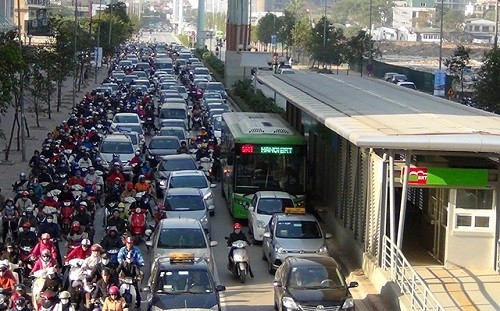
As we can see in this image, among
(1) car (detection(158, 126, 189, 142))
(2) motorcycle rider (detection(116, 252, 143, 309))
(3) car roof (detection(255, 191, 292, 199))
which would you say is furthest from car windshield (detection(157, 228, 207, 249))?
(1) car (detection(158, 126, 189, 142))

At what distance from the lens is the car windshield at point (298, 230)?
24.9 meters

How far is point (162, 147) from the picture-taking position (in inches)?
1596

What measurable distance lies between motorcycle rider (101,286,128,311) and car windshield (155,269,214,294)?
53.1 inches

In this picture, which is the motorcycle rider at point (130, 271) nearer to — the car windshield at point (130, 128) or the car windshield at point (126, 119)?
the car windshield at point (130, 128)

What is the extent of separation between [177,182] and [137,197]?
8.76 ft

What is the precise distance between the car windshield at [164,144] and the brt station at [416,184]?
38.3 feet

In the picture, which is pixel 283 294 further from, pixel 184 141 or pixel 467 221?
pixel 184 141

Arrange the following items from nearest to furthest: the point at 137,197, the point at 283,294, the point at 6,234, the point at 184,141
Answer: the point at 283,294 < the point at 6,234 < the point at 137,197 < the point at 184,141

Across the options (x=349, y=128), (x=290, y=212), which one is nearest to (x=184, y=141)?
(x=290, y=212)

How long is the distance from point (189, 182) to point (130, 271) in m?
11.1

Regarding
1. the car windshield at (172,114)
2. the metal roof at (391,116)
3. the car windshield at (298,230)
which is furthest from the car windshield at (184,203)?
the car windshield at (172,114)

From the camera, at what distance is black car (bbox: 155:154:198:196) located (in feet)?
114

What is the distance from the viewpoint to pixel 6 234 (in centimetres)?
2545

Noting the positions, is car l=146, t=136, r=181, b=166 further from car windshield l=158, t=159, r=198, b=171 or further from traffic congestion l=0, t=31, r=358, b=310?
car windshield l=158, t=159, r=198, b=171
